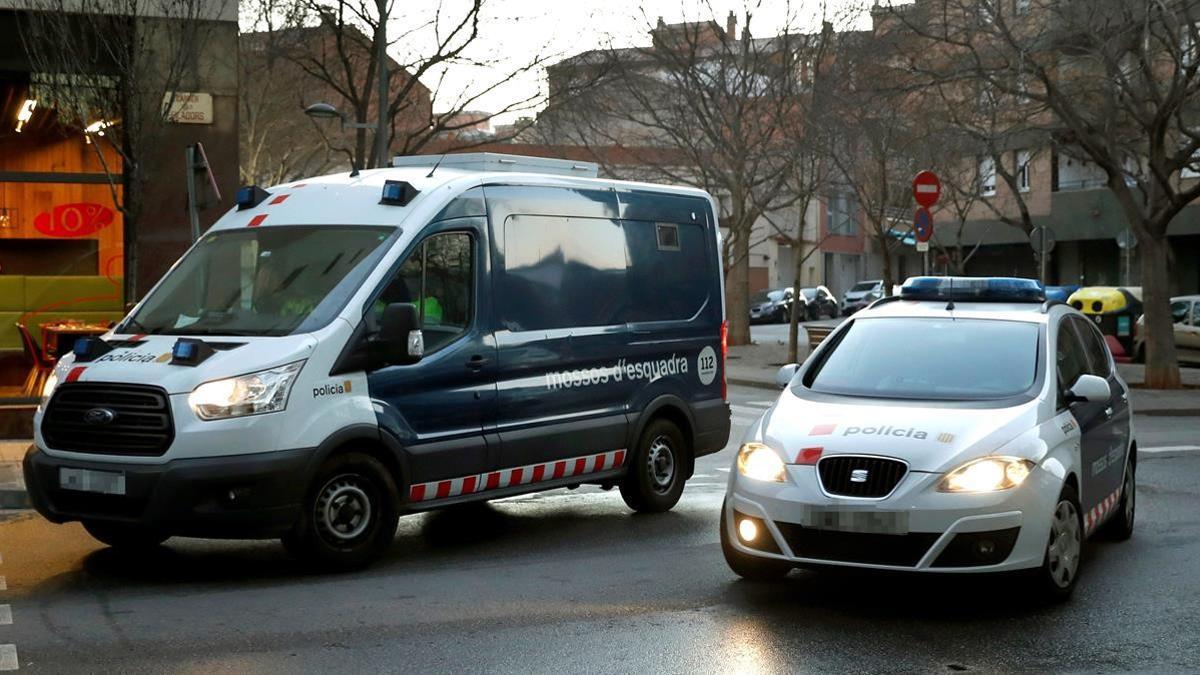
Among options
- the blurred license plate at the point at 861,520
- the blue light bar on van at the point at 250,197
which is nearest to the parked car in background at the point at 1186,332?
the blue light bar on van at the point at 250,197

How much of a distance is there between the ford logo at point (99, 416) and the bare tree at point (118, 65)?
7.79 meters

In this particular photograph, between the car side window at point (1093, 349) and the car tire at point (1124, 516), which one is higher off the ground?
the car side window at point (1093, 349)

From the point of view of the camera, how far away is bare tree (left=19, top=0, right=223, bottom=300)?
15438 mm

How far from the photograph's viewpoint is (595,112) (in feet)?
102

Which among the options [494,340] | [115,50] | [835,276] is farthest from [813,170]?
[835,276]

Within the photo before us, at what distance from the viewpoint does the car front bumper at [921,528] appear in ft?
24.0

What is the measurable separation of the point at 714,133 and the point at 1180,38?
11065 millimetres

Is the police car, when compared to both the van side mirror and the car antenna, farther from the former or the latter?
the car antenna

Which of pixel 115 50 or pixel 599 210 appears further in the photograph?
pixel 115 50

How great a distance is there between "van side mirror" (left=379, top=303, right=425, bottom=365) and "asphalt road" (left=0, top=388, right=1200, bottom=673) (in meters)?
1.26

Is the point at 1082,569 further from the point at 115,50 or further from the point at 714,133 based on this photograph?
the point at 714,133

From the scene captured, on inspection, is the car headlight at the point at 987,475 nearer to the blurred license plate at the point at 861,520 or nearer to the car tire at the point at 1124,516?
the blurred license plate at the point at 861,520

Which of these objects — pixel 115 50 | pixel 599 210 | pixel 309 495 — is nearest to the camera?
pixel 309 495

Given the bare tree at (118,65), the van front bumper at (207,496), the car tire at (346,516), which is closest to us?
the van front bumper at (207,496)
